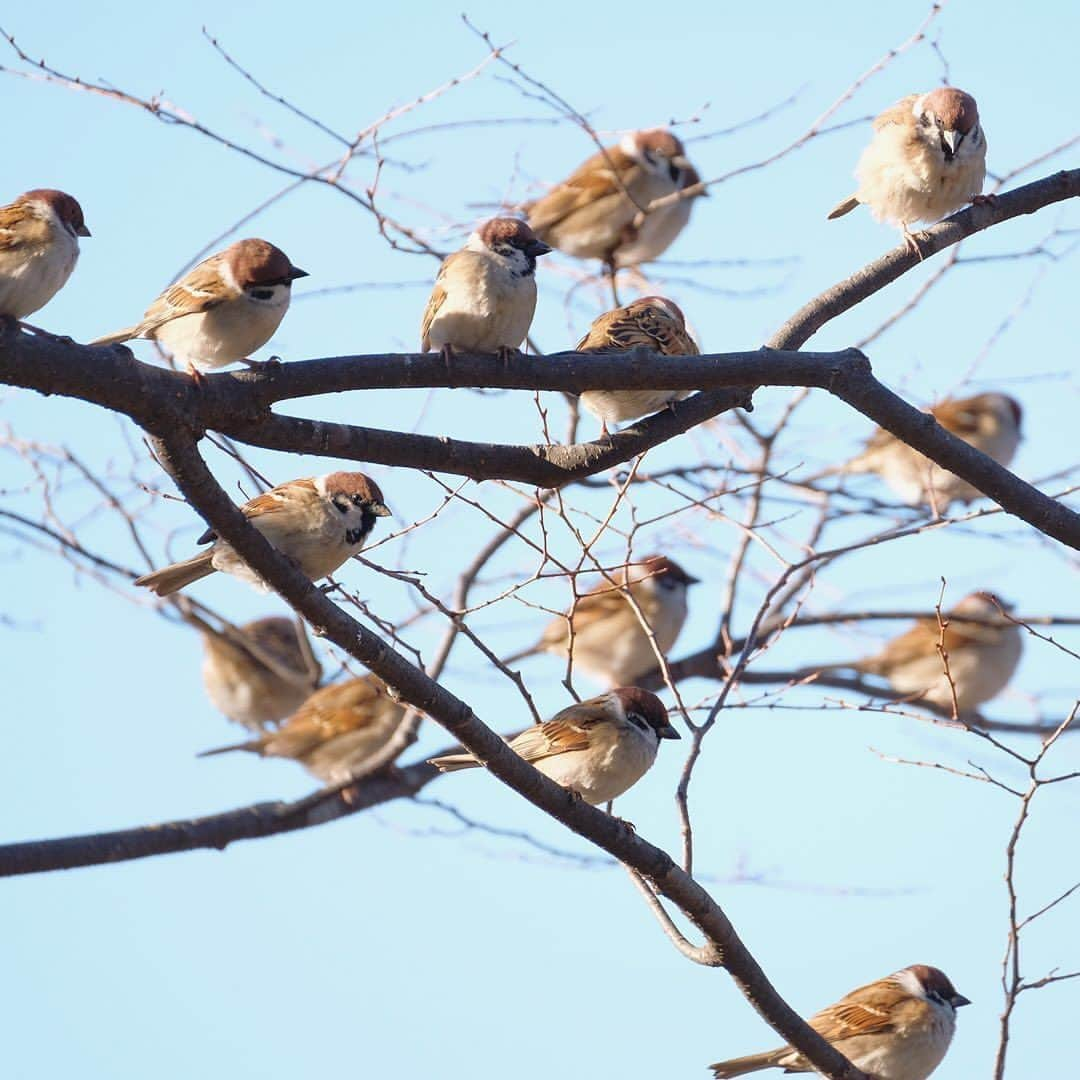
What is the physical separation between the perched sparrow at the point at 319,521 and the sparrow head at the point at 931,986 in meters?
2.55

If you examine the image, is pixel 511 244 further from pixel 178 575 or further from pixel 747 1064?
pixel 747 1064

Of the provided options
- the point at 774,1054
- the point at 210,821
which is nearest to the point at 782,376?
the point at 774,1054

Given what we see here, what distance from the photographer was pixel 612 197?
320 inches

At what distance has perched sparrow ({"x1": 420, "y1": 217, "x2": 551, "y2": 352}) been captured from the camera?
4.57m

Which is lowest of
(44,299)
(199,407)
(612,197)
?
(199,407)

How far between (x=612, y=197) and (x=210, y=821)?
3.93 meters

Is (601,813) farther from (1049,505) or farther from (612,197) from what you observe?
(612,197)

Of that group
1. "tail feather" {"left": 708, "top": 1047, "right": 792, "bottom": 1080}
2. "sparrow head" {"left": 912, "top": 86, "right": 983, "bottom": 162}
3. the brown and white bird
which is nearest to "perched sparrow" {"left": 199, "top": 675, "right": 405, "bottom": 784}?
"tail feather" {"left": 708, "top": 1047, "right": 792, "bottom": 1080}

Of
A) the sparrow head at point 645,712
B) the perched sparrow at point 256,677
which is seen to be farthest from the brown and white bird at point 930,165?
the perched sparrow at point 256,677

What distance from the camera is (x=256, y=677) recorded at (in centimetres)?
902

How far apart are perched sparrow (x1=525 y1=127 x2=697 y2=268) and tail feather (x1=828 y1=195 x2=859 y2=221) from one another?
2.32 meters

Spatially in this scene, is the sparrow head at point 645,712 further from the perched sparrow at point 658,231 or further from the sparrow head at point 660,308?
the perched sparrow at point 658,231

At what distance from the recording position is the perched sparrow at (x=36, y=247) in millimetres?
3885

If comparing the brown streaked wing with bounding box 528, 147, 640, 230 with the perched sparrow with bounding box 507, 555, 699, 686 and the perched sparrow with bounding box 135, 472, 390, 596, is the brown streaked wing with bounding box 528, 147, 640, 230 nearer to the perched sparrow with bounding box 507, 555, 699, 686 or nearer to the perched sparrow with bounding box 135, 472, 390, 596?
the perched sparrow with bounding box 507, 555, 699, 686
